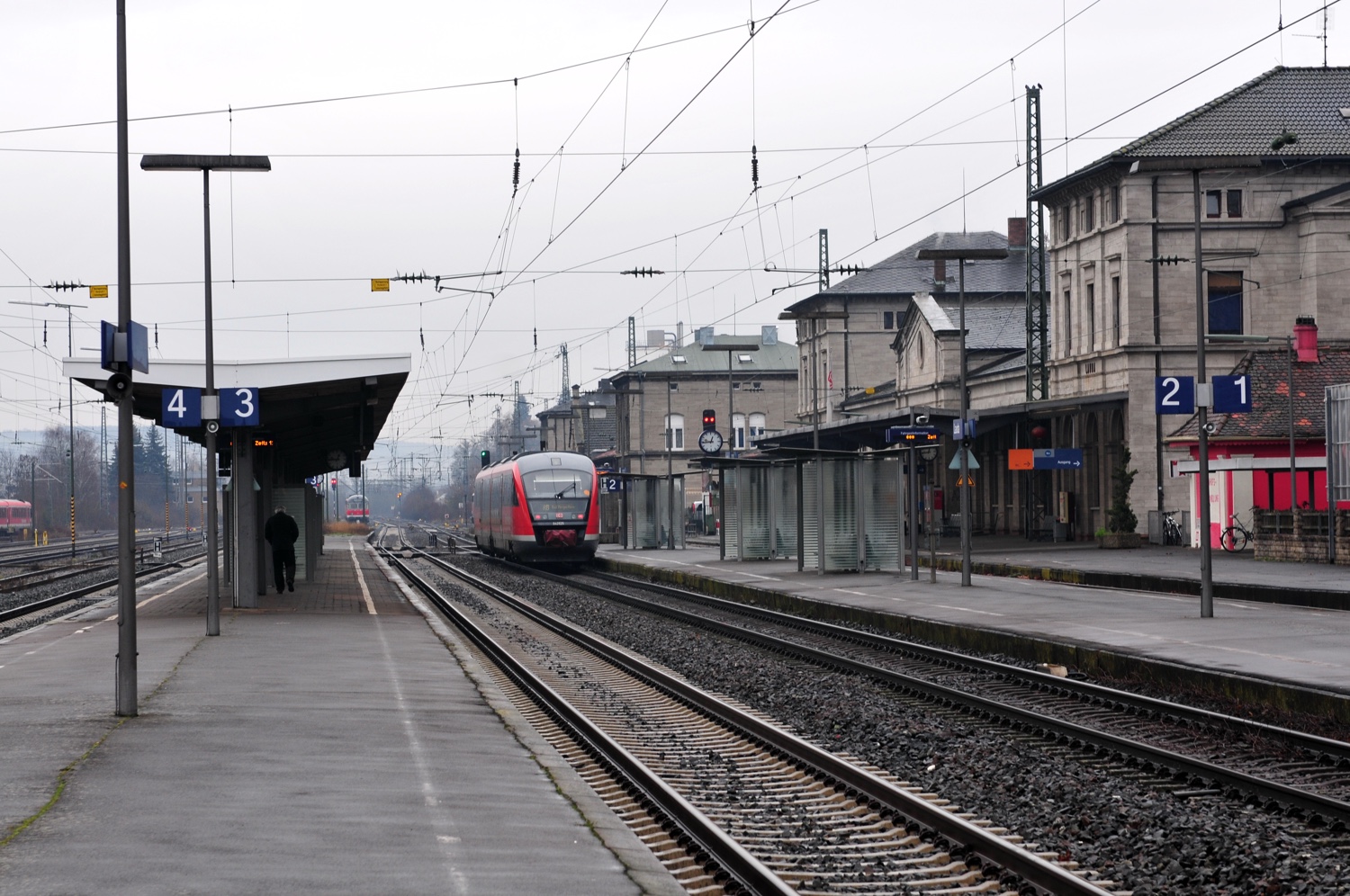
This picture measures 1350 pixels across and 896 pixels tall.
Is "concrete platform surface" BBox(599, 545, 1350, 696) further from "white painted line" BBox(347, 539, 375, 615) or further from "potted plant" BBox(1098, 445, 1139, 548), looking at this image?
"white painted line" BBox(347, 539, 375, 615)

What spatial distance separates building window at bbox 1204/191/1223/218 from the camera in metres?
48.2

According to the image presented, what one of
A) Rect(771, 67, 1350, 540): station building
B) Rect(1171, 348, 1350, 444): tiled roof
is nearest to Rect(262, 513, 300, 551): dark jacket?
Rect(771, 67, 1350, 540): station building

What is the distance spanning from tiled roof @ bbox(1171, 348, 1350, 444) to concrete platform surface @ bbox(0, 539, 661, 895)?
27.4 meters

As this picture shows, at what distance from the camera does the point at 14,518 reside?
98250mm

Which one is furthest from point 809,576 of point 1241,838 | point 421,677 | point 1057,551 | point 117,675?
point 1241,838

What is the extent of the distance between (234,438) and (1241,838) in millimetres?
19770

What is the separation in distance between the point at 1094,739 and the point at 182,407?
14113 mm

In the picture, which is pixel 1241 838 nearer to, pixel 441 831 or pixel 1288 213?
pixel 441 831

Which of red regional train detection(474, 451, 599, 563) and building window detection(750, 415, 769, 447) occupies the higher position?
building window detection(750, 415, 769, 447)

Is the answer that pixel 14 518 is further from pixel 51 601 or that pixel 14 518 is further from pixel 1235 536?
pixel 1235 536

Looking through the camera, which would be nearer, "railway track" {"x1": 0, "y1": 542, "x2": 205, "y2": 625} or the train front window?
"railway track" {"x1": 0, "y1": 542, "x2": 205, "y2": 625}

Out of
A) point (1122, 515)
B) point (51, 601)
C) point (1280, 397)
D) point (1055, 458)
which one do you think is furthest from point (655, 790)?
point (1122, 515)

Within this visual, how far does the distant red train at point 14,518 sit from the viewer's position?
3797 inches

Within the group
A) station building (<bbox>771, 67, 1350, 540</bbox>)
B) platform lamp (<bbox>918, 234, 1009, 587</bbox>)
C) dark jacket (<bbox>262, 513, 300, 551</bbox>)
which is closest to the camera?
platform lamp (<bbox>918, 234, 1009, 587</bbox>)
